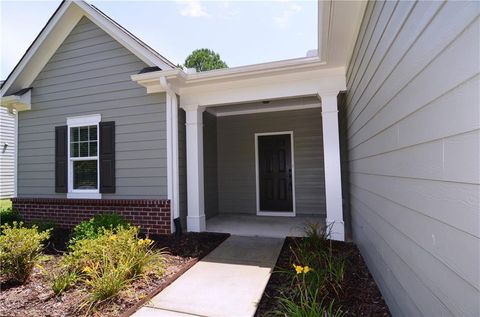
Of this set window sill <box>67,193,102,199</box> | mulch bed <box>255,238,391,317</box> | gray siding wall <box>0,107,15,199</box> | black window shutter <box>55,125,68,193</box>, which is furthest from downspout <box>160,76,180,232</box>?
gray siding wall <box>0,107,15,199</box>

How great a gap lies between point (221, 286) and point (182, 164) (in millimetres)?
2678

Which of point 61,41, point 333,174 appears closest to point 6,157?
point 61,41

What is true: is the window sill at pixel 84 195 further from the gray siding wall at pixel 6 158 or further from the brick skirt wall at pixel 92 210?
the gray siding wall at pixel 6 158

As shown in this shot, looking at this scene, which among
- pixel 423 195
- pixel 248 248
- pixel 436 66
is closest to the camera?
pixel 436 66

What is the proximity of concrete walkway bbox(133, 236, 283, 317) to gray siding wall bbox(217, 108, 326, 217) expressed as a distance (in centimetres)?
264

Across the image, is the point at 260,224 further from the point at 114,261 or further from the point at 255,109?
the point at 114,261

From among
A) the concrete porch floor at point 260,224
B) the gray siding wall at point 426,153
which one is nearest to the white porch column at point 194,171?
the concrete porch floor at point 260,224

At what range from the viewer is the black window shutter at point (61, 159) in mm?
5582

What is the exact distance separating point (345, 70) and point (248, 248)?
3.09m

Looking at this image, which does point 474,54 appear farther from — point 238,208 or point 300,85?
point 238,208

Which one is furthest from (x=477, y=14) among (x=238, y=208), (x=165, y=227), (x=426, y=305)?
(x=238, y=208)

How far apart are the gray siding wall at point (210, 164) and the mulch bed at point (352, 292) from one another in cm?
324

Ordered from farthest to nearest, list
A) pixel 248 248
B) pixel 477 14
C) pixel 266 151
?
pixel 266 151 → pixel 248 248 → pixel 477 14

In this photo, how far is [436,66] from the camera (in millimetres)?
1247
